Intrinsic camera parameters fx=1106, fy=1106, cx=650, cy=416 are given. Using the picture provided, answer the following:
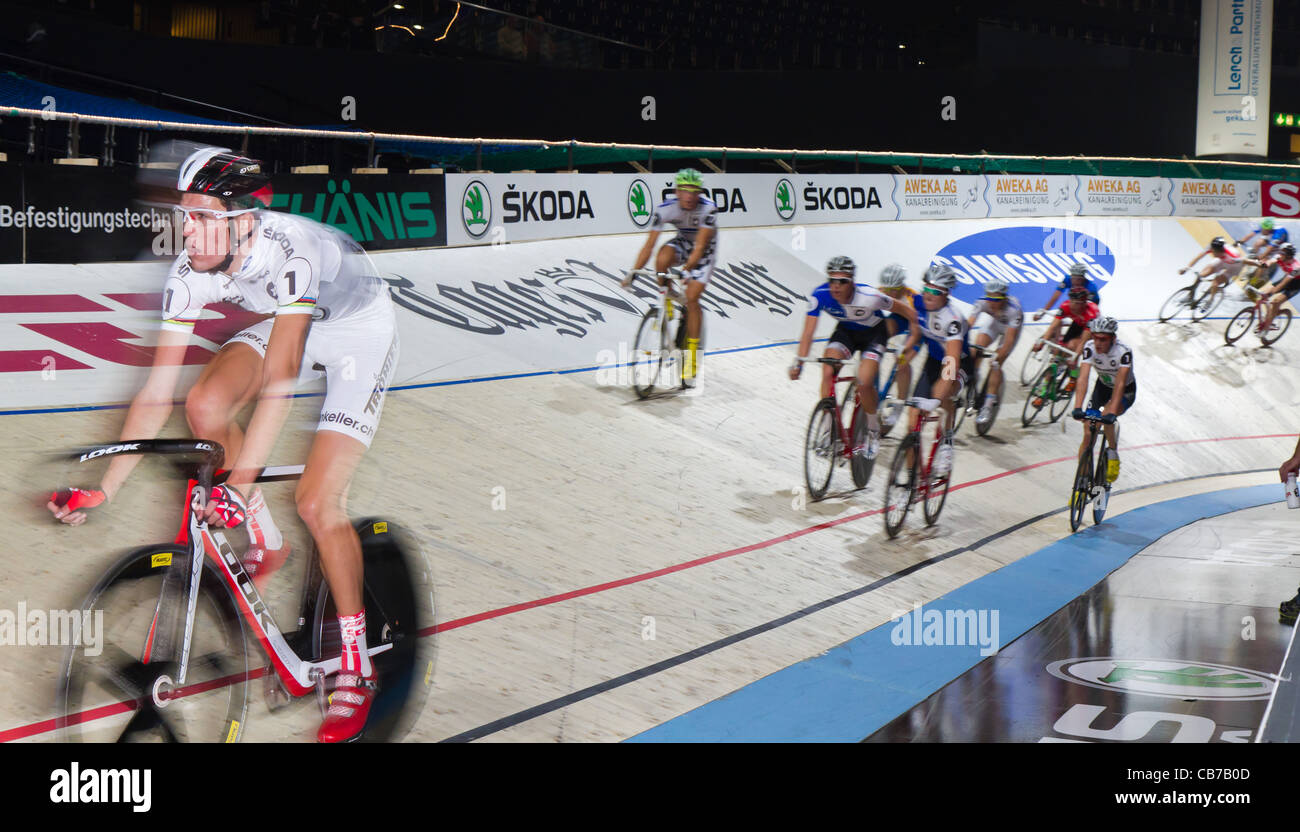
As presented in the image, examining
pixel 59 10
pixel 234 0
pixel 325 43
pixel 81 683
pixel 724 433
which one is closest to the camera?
pixel 81 683

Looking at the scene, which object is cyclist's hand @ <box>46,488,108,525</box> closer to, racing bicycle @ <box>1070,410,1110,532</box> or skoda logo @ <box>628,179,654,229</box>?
racing bicycle @ <box>1070,410,1110,532</box>

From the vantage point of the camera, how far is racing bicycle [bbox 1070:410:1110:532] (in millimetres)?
7980

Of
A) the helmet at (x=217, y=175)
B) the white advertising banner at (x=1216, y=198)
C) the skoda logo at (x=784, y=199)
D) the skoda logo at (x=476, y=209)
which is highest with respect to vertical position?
the white advertising banner at (x=1216, y=198)

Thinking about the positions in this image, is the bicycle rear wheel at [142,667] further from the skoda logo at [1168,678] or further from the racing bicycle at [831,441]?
the racing bicycle at [831,441]

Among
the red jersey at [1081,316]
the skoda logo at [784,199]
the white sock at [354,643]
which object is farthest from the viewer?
the skoda logo at [784,199]

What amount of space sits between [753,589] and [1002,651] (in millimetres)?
1221

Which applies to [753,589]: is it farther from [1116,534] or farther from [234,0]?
[234,0]

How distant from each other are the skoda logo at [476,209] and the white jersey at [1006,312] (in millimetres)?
5199

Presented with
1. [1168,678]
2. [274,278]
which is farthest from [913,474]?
[274,278]

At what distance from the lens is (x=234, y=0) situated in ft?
63.7

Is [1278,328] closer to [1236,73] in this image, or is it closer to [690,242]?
[1236,73]

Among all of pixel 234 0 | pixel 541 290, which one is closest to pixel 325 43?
pixel 234 0

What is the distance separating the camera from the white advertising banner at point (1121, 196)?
59.6 ft

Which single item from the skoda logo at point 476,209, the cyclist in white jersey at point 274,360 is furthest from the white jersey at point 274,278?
the skoda logo at point 476,209
